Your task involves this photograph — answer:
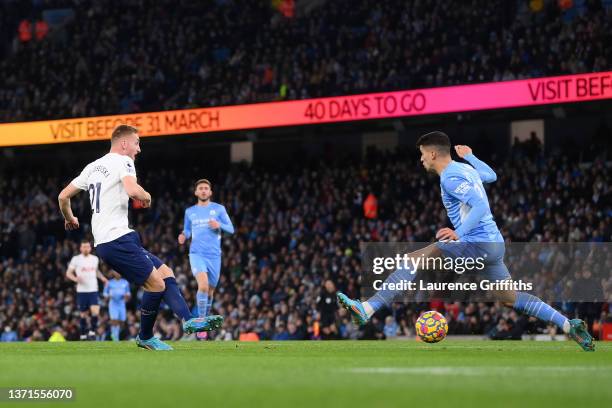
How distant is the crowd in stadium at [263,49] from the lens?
26641 millimetres

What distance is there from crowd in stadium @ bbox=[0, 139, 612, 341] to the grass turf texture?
1245 cm

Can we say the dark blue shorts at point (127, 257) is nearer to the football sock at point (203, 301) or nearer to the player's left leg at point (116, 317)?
the football sock at point (203, 301)

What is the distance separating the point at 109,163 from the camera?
1045 cm

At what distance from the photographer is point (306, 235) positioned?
28172 millimetres

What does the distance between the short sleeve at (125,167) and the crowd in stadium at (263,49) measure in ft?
53.5

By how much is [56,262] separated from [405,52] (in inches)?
455

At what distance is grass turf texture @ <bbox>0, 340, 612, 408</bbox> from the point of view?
512cm

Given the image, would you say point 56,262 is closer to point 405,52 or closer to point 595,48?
point 405,52

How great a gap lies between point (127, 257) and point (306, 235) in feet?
58.9

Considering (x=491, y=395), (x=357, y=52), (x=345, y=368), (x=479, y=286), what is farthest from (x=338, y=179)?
Answer: (x=491, y=395)

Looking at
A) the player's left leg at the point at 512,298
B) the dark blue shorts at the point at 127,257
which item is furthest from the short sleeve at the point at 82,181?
the player's left leg at the point at 512,298

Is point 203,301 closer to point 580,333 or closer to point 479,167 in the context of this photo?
point 479,167

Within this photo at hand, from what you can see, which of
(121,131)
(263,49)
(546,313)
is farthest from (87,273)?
(263,49)

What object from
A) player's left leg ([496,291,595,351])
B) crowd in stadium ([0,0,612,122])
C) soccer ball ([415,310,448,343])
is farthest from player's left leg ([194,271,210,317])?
crowd in stadium ([0,0,612,122])
